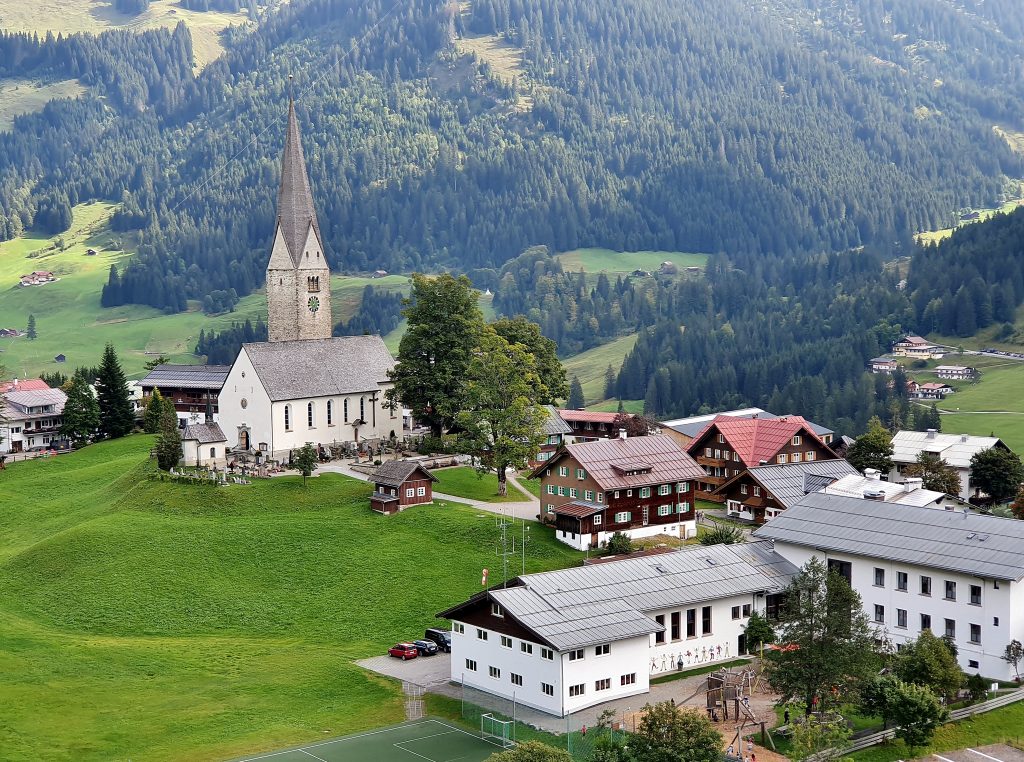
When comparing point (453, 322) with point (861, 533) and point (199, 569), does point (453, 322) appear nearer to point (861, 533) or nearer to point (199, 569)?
point (199, 569)

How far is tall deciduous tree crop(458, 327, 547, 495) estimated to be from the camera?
308ft

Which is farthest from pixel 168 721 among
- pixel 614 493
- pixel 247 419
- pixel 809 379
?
pixel 809 379

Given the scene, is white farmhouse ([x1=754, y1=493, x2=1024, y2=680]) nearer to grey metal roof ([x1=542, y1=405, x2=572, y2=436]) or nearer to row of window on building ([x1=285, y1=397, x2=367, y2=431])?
grey metal roof ([x1=542, y1=405, x2=572, y2=436])

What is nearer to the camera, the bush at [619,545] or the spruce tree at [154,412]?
the bush at [619,545]

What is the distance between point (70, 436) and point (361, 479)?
134ft

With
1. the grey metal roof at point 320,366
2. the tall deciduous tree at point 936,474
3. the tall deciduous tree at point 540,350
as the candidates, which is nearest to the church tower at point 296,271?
the grey metal roof at point 320,366

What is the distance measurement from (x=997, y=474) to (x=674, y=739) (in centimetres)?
6173

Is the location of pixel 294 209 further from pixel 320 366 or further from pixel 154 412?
pixel 154 412

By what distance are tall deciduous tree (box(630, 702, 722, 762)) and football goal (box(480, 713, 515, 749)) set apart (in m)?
8.58

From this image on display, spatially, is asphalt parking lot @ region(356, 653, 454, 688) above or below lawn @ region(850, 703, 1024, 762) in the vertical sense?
above

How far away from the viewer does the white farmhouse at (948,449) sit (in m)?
105

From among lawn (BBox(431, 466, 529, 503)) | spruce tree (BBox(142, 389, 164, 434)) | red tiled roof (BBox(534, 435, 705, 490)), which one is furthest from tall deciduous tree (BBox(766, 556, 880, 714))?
spruce tree (BBox(142, 389, 164, 434))

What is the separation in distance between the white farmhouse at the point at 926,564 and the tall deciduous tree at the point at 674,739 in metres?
21.6

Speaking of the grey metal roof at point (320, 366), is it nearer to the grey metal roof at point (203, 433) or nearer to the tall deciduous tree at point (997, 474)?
the grey metal roof at point (203, 433)
